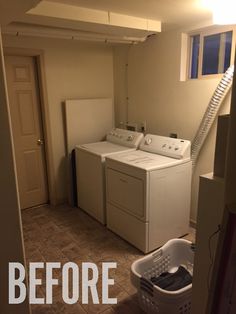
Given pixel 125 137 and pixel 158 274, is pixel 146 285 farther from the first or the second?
pixel 125 137

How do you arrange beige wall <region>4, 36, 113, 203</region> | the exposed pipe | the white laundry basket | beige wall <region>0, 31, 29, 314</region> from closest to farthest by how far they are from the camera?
beige wall <region>0, 31, 29, 314</region> → the white laundry basket → the exposed pipe → beige wall <region>4, 36, 113, 203</region>

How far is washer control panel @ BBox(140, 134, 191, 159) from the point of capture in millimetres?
2721

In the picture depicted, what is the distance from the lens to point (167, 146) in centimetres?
289

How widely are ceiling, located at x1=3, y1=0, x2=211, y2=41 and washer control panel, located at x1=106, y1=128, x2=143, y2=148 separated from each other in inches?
48.4

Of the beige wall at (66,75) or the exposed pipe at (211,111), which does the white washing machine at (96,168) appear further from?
the exposed pipe at (211,111)

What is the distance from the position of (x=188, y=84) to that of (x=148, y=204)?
1.46 meters

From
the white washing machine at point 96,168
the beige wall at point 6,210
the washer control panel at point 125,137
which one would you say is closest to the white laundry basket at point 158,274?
the beige wall at point 6,210

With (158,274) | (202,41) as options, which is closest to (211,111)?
(202,41)

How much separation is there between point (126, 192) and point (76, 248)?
826 millimetres

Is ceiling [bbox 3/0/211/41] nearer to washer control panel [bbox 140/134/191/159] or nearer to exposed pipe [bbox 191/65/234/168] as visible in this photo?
exposed pipe [bbox 191/65/234/168]

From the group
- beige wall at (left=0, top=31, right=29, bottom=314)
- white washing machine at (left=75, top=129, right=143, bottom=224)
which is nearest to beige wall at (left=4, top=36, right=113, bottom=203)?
white washing machine at (left=75, top=129, right=143, bottom=224)

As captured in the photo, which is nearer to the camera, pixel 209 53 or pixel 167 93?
pixel 209 53

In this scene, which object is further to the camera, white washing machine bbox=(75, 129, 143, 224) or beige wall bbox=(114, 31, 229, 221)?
white washing machine bbox=(75, 129, 143, 224)

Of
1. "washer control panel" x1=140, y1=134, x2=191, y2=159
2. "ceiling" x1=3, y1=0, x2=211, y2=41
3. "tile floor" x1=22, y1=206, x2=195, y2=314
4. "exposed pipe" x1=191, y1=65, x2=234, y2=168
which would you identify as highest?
"ceiling" x1=3, y1=0, x2=211, y2=41
